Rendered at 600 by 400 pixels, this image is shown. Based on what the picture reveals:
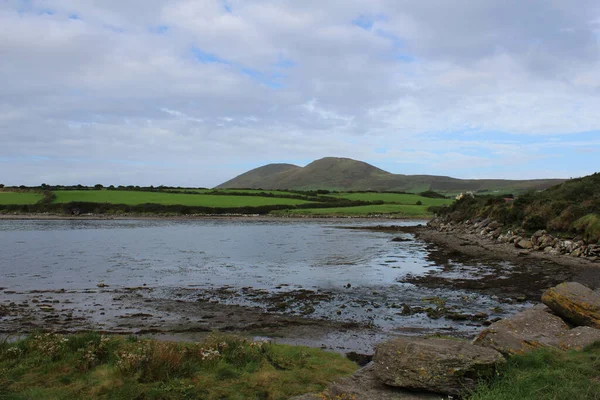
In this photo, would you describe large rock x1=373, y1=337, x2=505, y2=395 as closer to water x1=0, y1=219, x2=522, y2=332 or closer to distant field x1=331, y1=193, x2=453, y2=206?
water x1=0, y1=219, x2=522, y2=332

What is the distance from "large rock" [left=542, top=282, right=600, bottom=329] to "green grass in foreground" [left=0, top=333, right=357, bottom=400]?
15.3 ft

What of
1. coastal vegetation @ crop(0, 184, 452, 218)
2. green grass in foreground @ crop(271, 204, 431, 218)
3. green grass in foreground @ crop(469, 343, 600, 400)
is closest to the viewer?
green grass in foreground @ crop(469, 343, 600, 400)

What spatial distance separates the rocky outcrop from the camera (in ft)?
81.5

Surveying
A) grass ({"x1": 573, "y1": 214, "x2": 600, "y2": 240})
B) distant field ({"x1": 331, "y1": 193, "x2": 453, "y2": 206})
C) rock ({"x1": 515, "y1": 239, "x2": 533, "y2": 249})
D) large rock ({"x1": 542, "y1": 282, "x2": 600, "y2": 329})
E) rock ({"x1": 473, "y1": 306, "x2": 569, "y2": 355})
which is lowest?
rock ({"x1": 515, "y1": 239, "x2": 533, "y2": 249})

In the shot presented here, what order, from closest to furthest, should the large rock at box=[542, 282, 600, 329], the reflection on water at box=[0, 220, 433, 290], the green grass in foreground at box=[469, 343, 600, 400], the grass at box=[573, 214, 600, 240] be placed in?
the green grass in foreground at box=[469, 343, 600, 400] < the large rock at box=[542, 282, 600, 329] < the reflection on water at box=[0, 220, 433, 290] < the grass at box=[573, 214, 600, 240]

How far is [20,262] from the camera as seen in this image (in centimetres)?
2656

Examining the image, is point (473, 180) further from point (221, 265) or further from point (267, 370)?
point (267, 370)

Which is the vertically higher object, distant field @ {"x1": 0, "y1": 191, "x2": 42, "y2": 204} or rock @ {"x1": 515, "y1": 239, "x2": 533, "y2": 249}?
distant field @ {"x1": 0, "y1": 191, "x2": 42, "y2": 204}

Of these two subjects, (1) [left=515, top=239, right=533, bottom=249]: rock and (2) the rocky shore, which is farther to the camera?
(1) [left=515, top=239, right=533, bottom=249]: rock

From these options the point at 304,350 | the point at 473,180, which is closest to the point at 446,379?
the point at 304,350

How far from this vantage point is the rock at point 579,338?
7.84m

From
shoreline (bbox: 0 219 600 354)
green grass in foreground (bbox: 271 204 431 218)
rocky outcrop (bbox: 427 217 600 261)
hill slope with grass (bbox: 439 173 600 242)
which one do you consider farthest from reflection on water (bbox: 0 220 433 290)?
green grass in foreground (bbox: 271 204 431 218)

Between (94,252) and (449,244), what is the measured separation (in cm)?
2810

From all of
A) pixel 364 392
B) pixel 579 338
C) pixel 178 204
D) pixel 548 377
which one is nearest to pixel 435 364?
pixel 364 392
